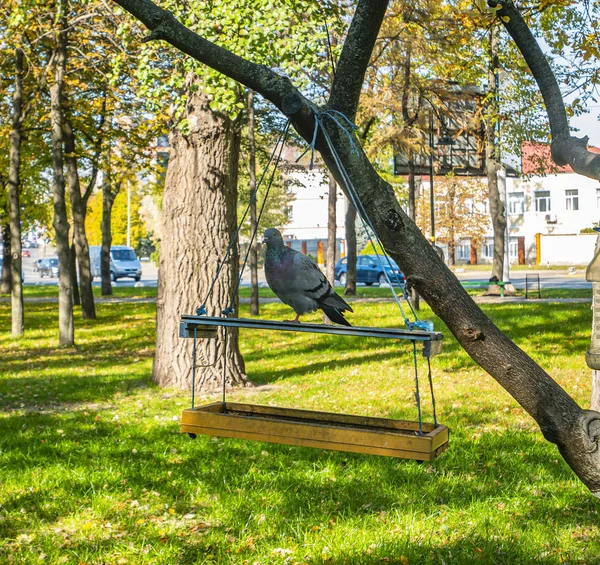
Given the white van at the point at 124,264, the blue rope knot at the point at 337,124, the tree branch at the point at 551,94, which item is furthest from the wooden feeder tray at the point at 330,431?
the white van at the point at 124,264

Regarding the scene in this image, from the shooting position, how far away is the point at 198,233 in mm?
10531

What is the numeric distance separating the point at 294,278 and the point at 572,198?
59056mm

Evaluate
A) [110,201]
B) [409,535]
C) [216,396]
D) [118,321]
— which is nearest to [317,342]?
[216,396]

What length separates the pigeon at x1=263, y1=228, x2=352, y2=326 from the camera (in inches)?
172

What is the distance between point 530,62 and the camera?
5.28 m

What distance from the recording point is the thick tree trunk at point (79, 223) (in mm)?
18625

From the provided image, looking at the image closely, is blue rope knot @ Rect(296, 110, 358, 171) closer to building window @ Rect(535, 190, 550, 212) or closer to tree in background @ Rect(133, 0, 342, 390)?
tree in background @ Rect(133, 0, 342, 390)

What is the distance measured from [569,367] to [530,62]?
6.59m

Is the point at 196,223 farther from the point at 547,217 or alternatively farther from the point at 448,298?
the point at 547,217

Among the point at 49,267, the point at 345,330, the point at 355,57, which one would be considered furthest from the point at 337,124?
the point at 49,267

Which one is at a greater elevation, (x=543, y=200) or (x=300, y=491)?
(x=543, y=200)

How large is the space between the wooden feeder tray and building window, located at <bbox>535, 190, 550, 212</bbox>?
2350 inches

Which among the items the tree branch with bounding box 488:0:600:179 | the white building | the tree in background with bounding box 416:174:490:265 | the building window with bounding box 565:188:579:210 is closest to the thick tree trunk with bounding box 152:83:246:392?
the tree branch with bounding box 488:0:600:179

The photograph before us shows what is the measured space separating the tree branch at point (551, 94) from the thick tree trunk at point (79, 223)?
13800mm
